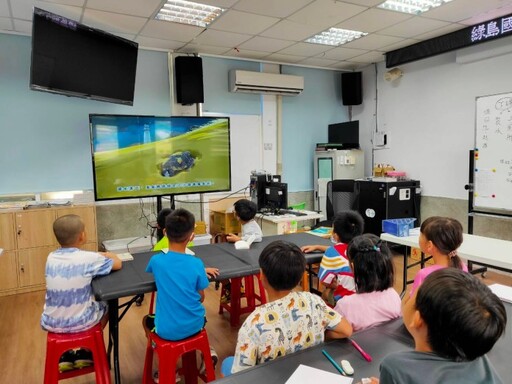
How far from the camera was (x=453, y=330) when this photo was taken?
0.81 m

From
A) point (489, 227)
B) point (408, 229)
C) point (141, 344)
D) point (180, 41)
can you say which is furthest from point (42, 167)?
point (489, 227)

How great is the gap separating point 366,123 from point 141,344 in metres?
5.00

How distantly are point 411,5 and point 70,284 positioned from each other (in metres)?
3.99

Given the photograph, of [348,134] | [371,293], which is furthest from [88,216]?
[348,134]

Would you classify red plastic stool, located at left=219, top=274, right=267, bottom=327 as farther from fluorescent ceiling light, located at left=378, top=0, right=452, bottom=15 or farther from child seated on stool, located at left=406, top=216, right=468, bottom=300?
fluorescent ceiling light, located at left=378, top=0, right=452, bottom=15

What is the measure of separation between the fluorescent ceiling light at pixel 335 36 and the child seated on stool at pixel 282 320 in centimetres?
380

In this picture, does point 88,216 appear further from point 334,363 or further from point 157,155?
point 334,363

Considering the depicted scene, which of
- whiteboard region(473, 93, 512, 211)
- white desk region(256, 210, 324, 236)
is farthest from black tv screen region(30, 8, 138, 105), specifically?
whiteboard region(473, 93, 512, 211)

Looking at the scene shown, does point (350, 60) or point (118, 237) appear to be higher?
point (350, 60)

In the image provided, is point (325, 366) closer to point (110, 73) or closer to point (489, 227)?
point (110, 73)

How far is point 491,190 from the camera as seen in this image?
407 cm

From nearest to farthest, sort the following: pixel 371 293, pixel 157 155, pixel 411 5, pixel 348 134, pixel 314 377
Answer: pixel 314 377
pixel 371 293
pixel 411 5
pixel 157 155
pixel 348 134

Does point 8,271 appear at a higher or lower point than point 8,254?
lower

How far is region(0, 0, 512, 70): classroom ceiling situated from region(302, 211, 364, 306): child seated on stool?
2.35 meters
